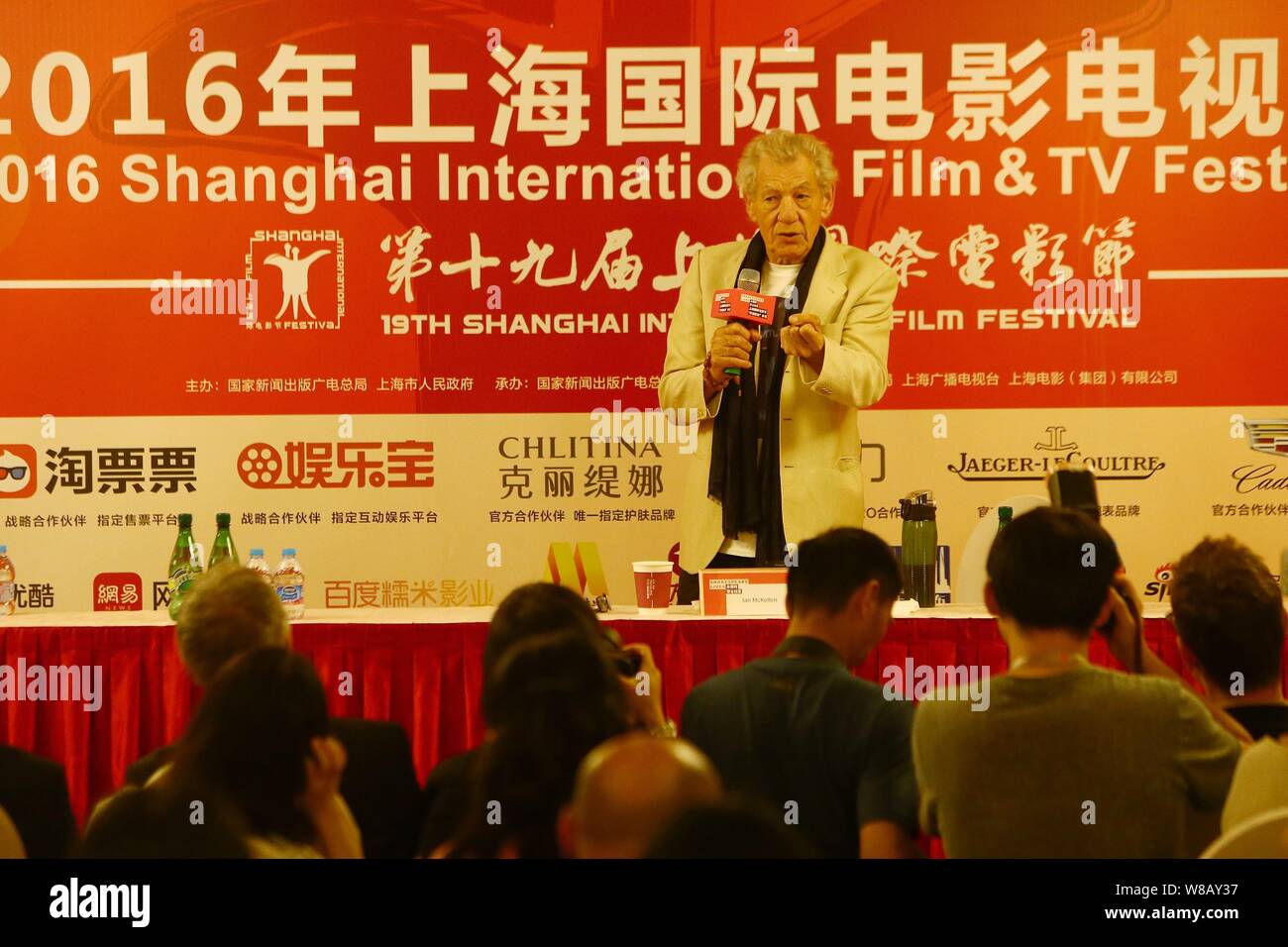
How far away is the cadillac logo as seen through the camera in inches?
181

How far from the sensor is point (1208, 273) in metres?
4.57

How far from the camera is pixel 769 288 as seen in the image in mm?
3869

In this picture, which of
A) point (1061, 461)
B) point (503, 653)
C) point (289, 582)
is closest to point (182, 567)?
point (289, 582)

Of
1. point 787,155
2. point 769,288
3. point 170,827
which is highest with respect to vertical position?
point 787,155

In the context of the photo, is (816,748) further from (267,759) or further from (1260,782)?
(267,759)

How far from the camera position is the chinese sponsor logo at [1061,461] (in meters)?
4.63

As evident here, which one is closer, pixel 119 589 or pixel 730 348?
pixel 730 348

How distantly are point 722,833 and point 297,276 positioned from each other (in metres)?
4.06

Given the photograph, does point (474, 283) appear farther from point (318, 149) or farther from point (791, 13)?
point (791, 13)

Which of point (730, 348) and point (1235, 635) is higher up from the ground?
point (730, 348)

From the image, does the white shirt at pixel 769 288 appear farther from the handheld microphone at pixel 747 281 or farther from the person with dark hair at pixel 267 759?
the person with dark hair at pixel 267 759

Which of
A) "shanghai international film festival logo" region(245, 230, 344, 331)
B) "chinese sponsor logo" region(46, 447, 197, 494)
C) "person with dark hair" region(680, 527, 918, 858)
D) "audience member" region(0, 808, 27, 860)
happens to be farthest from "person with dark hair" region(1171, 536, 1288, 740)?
"chinese sponsor logo" region(46, 447, 197, 494)

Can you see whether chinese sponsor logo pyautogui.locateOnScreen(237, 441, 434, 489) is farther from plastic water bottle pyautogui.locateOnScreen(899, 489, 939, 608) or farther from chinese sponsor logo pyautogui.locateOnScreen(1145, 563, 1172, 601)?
chinese sponsor logo pyautogui.locateOnScreen(1145, 563, 1172, 601)

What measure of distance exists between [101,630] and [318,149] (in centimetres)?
197
